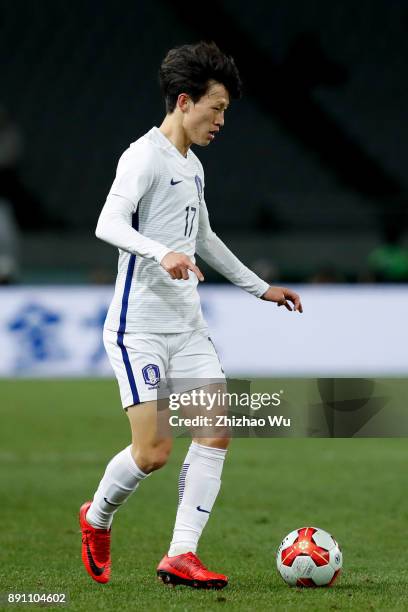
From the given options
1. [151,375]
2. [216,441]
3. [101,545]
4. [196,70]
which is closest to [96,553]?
[101,545]

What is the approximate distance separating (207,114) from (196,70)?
17cm

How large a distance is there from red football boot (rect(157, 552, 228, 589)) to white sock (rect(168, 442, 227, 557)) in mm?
53

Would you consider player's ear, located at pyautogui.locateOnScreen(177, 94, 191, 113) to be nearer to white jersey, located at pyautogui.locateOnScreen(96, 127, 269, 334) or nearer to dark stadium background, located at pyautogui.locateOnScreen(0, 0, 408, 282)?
white jersey, located at pyautogui.locateOnScreen(96, 127, 269, 334)

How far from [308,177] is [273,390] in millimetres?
17798

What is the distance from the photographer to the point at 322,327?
→ 1523 centimetres

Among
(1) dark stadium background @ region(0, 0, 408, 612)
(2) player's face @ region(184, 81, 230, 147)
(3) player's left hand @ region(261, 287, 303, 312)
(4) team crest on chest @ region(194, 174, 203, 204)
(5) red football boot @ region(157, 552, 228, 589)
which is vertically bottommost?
(5) red football boot @ region(157, 552, 228, 589)

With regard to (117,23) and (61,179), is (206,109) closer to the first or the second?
(61,179)

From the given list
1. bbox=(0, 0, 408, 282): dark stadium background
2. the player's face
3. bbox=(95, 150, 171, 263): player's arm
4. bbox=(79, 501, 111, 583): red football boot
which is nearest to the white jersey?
bbox=(95, 150, 171, 263): player's arm

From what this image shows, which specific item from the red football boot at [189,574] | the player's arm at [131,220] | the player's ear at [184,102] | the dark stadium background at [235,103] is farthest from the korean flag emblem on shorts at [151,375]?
the dark stadium background at [235,103]

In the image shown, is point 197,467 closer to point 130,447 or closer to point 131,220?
point 130,447

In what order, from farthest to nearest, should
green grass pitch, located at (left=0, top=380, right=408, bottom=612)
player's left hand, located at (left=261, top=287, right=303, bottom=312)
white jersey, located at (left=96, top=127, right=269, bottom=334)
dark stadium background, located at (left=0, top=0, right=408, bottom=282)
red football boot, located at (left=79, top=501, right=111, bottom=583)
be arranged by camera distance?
dark stadium background, located at (left=0, top=0, right=408, bottom=282) → player's left hand, located at (left=261, top=287, right=303, bottom=312) → red football boot, located at (left=79, top=501, right=111, bottom=583) → white jersey, located at (left=96, top=127, right=269, bottom=334) → green grass pitch, located at (left=0, top=380, right=408, bottom=612)

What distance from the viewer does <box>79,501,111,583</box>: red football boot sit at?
465cm

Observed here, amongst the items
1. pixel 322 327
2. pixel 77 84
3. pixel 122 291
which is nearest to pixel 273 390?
pixel 122 291

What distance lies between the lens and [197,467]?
4.59 meters
